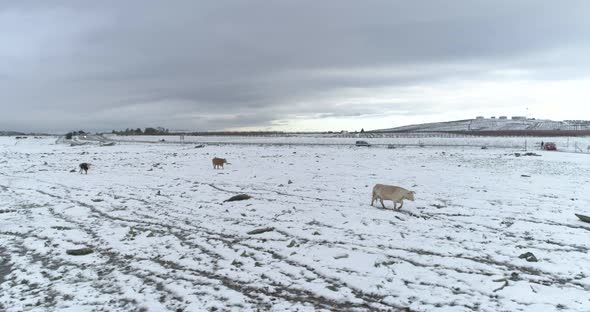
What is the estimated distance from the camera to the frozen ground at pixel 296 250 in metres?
6.64

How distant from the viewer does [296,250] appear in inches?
360

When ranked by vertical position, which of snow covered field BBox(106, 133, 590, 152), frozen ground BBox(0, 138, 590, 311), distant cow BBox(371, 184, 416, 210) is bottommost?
frozen ground BBox(0, 138, 590, 311)

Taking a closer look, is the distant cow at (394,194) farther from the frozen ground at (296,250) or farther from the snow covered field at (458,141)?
the snow covered field at (458,141)

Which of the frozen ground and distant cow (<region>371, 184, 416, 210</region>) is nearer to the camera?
the frozen ground

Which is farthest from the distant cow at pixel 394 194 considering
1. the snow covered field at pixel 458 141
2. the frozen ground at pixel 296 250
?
the snow covered field at pixel 458 141

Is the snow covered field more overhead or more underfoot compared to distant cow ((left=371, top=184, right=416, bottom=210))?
more overhead

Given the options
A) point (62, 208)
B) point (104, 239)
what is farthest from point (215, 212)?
point (62, 208)

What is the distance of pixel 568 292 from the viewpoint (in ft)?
21.9

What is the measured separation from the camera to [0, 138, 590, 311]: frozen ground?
6.64 metres

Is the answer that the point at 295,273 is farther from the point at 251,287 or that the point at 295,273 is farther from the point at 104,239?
the point at 104,239

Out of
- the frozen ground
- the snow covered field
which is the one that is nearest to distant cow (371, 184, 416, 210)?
the frozen ground

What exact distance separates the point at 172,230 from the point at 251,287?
4.84 metres

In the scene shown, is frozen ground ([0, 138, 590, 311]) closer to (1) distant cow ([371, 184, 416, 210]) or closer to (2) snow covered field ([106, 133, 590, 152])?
(1) distant cow ([371, 184, 416, 210])

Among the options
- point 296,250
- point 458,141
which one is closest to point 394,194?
point 296,250
